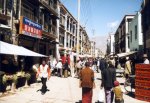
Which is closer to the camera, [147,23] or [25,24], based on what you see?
[25,24]

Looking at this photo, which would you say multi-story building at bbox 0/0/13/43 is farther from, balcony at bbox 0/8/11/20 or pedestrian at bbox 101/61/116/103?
pedestrian at bbox 101/61/116/103

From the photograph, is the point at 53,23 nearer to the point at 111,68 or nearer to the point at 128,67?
the point at 128,67

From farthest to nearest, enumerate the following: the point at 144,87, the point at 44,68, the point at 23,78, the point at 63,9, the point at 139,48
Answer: the point at 63,9
the point at 139,48
the point at 23,78
the point at 44,68
the point at 144,87

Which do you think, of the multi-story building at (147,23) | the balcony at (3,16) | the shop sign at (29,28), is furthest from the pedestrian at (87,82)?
the multi-story building at (147,23)

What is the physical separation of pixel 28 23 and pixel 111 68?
12.5 metres

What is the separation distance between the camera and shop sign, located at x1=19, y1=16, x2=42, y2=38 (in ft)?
64.4

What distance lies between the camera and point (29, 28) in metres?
21.0

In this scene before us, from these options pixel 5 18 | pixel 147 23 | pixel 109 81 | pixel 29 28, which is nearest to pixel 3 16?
pixel 5 18

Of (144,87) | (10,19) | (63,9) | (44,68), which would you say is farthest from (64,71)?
(63,9)

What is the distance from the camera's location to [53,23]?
34.7 metres

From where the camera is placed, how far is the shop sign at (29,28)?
19641 mm

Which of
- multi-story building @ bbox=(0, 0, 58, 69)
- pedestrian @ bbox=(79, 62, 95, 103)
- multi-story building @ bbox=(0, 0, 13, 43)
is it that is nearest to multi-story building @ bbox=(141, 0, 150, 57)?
multi-story building @ bbox=(0, 0, 58, 69)

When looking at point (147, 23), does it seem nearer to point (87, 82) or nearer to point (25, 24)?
point (25, 24)

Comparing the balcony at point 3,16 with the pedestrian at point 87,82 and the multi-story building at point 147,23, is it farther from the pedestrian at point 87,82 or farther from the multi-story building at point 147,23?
the multi-story building at point 147,23
